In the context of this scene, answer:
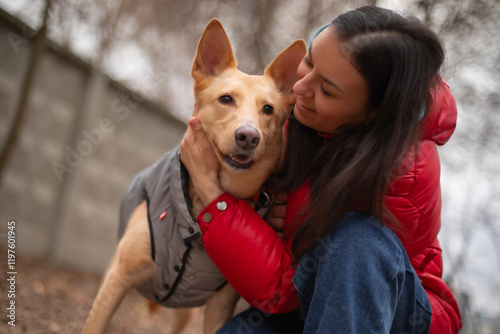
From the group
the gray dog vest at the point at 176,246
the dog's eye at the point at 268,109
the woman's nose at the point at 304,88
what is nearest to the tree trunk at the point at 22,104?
the gray dog vest at the point at 176,246

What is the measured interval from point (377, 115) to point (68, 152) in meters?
3.60

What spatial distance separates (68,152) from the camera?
4.20 m

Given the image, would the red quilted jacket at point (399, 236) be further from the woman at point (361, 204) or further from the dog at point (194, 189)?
the dog at point (194, 189)

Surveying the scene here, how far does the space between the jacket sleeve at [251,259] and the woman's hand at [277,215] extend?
0.26 metres

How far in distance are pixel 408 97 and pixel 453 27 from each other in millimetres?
2188

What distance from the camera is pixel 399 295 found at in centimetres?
150

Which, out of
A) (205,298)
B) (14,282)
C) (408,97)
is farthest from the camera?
(14,282)

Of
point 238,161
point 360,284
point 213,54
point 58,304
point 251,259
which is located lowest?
point 58,304

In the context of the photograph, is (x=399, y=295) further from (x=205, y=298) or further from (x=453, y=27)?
(x=453, y=27)

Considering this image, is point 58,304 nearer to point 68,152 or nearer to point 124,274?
point 124,274

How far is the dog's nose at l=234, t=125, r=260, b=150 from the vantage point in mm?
1765

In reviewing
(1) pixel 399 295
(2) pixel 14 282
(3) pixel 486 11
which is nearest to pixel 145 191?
(1) pixel 399 295

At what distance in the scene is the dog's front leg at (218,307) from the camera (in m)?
2.17

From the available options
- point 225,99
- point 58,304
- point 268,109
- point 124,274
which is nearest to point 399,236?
point 268,109
